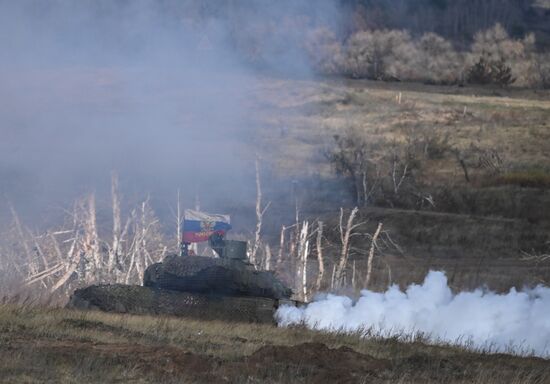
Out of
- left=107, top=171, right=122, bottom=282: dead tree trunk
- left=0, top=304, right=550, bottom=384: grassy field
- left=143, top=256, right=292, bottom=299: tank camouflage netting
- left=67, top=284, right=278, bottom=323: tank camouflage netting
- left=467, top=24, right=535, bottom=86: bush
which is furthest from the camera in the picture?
left=467, top=24, right=535, bottom=86: bush

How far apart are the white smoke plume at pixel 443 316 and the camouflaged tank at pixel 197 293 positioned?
22.3 inches

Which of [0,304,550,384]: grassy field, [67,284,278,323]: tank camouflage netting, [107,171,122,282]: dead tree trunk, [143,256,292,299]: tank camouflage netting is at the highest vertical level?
[0,304,550,384]: grassy field

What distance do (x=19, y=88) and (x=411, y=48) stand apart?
4727cm

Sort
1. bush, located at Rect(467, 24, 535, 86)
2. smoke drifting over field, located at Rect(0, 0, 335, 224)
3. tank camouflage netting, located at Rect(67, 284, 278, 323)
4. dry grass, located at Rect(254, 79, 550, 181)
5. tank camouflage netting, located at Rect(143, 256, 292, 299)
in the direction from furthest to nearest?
bush, located at Rect(467, 24, 535, 86) → dry grass, located at Rect(254, 79, 550, 181) → smoke drifting over field, located at Rect(0, 0, 335, 224) → tank camouflage netting, located at Rect(143, 256, 292, 299) → tank camouflage netting, located at Rect(67, 284, 278, 323)

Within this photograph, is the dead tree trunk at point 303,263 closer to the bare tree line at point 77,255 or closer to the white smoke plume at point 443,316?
the bare tree line at point 77,255

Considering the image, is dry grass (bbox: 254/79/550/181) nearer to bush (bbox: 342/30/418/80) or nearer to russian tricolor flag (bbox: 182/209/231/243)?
bush (bbox: 342/30/418/80)

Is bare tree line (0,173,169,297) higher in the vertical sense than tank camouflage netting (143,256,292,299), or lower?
lower

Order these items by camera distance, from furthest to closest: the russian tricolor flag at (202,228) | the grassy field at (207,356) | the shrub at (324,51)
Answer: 1. the shrub at (324,51)
2. the russian tricolor flag at (202,228)
3. the grassy field at (207,356)

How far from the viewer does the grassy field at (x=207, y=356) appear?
Answer: 13.9 metres

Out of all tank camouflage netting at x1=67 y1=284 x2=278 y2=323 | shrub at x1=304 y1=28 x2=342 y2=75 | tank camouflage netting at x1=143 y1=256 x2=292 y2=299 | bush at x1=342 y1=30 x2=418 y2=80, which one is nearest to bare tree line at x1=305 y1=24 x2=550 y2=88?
bush at x1=342 y1=30 x2=418 y2=80

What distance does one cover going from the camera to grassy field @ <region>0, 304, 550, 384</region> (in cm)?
1385

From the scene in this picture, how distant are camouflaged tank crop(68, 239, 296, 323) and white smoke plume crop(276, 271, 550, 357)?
1.86 ft

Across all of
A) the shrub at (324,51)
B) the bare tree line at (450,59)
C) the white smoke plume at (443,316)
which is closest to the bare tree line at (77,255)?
the shrub at (324,51)

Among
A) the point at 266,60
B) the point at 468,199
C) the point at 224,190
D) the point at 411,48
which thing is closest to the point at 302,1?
the point at 266,60
